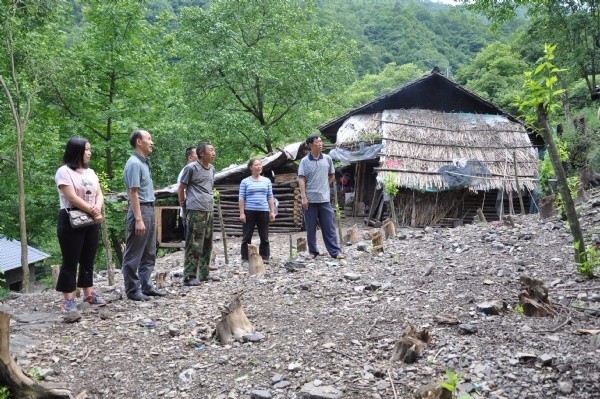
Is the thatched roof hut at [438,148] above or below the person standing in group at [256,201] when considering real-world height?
above

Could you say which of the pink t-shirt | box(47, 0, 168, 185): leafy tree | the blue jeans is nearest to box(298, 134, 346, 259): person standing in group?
the blue jeans

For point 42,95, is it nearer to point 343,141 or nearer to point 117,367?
point 343,141

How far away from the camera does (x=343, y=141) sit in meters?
16.5

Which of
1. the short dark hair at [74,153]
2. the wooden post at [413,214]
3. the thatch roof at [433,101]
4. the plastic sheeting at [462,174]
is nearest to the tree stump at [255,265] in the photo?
the short dark hair at [74,153]

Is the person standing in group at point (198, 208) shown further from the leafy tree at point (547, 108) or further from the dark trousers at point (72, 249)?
the leafy tree at point (547, 108)

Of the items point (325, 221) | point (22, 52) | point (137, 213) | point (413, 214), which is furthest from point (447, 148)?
point (137, 213)

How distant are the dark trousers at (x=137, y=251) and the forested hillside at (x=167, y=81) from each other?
134 inches

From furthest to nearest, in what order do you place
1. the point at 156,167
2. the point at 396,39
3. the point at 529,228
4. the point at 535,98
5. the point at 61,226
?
the point at 396,39, the point at 156,167, the point at 529,228, the point at 61,226, the point at 535,98

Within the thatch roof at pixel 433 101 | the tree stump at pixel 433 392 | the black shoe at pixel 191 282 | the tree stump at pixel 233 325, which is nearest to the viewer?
the tree stump at pixel 433 392

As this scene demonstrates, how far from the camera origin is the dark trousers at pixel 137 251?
200 inches

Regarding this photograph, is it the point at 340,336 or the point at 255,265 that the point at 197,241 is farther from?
the point at 340,336

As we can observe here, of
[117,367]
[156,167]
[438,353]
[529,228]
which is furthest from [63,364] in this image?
[156,167]

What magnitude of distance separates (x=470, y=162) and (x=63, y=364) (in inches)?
551

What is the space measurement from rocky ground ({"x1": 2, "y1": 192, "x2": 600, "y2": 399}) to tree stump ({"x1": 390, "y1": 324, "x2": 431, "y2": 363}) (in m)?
0.05
